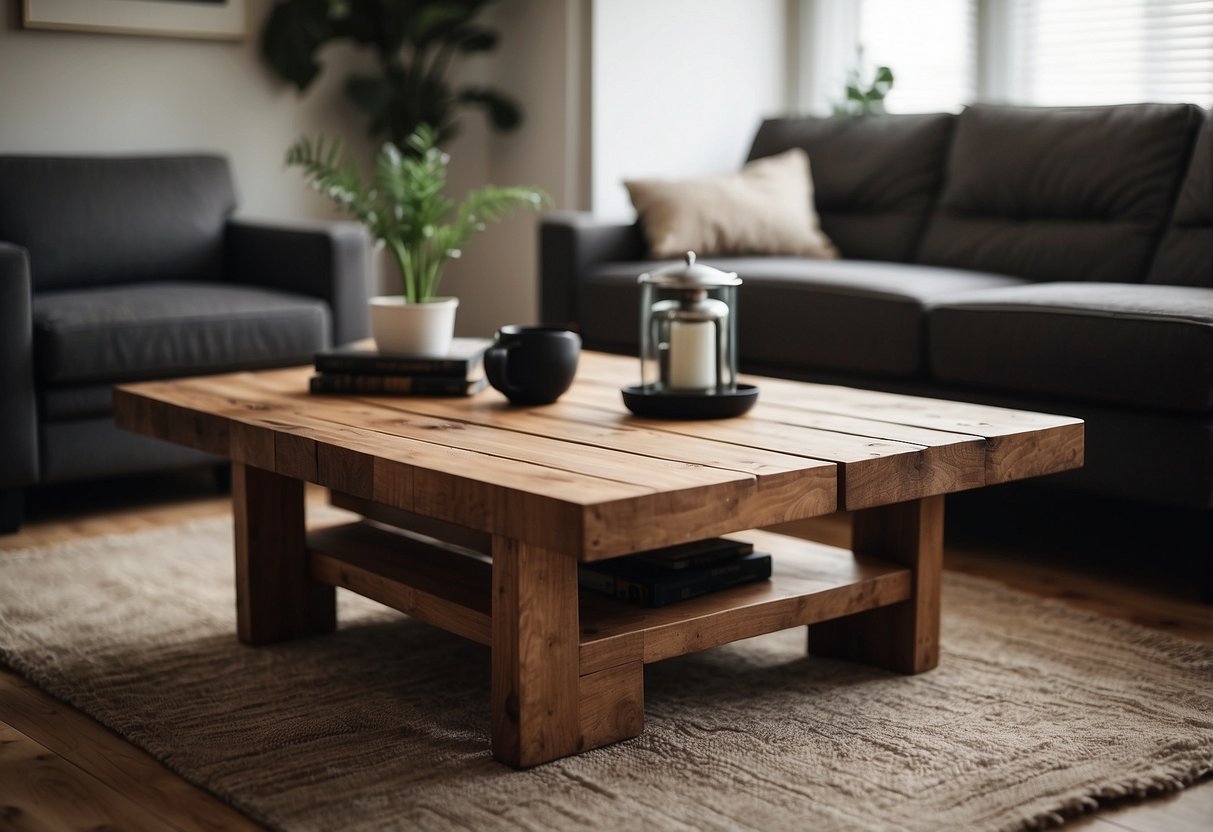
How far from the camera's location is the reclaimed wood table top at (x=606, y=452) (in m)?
1.51

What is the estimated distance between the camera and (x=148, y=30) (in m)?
4.06

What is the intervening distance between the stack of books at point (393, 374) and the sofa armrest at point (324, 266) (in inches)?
49.1

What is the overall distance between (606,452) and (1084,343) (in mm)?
1229

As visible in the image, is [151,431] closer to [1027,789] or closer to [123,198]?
[1027,789]

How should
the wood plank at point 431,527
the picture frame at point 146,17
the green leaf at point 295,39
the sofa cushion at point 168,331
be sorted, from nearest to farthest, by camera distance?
1. the wood plank at point 431,527
2. the sofa cushion at point 168,331
3. the picture frame at point 146,17
4. the green leaf at point 295,39

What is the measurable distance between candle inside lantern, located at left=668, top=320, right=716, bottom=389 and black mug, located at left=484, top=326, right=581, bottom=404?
16 centimetres

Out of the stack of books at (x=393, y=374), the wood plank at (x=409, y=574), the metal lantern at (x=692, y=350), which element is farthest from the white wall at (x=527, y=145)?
Answer: the metal lantern at (x=692, y=350)

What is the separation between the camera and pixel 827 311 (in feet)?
10.3

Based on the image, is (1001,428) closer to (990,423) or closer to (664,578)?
(990,423)

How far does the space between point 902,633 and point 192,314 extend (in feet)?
6.20

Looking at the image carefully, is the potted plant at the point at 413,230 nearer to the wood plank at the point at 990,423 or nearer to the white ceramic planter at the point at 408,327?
the white ceramic planter at the point at 408,327

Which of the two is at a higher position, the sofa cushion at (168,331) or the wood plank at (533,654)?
the sofa cushion at (168,331)

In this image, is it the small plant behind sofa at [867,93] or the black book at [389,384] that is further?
the small plant behind sofa at [867,93]

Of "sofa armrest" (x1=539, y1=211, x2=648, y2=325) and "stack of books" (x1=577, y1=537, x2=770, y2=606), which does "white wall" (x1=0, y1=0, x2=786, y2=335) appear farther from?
"stack of books" (x1=577, y1=537, x2=770, y2=606)
